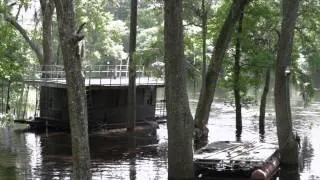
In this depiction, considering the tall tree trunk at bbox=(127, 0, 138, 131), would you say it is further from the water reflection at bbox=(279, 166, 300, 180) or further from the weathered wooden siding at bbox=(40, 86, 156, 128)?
the water reflection at bbox=(279, 166, 300, 180)

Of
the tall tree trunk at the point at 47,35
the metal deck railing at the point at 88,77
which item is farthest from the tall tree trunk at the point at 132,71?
the tall tree trunk at the point at 47,35

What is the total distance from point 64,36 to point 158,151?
14.8 meters

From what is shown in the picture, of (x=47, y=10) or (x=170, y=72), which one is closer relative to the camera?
(x=170, y=72)

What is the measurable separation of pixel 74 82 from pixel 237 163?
27.5 ft

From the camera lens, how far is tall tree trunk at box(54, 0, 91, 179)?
37.6ft

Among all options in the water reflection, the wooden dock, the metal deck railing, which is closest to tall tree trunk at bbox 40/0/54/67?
the metal deck railing

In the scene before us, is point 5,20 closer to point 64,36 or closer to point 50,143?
point 50,143

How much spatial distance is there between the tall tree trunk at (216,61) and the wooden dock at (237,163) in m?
4.53

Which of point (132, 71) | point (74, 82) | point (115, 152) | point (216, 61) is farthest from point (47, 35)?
point (74, 82)

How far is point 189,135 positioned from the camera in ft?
52.6

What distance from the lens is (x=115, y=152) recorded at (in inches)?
993

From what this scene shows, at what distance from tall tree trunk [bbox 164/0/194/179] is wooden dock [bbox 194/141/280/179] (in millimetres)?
2407

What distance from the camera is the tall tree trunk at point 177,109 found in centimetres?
1572

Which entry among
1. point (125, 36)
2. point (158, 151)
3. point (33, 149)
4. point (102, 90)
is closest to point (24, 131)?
point (102, 90)
